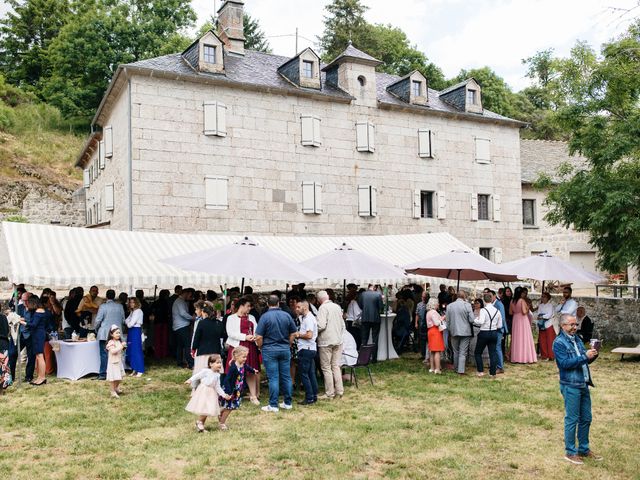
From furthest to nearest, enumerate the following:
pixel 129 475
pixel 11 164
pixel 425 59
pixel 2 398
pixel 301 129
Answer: pixel 425 59 → pixel 11 164 → pixel 301 129 → pixel 2 398 → pixel 129 475

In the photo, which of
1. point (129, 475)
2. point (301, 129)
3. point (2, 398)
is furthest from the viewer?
point (301, 129)

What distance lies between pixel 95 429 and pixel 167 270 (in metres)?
4.16

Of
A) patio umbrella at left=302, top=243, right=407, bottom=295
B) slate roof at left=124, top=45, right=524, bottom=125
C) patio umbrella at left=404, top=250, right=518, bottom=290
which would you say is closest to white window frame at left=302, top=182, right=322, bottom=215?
slate roof at left=124, top=45, right=524, bottom=125

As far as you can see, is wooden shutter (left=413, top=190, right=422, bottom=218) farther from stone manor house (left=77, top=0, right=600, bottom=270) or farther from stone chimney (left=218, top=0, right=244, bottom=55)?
stone chimney (left=218, top=0, right=244, bottom=55)

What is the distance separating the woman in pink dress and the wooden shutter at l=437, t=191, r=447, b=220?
1182 cm

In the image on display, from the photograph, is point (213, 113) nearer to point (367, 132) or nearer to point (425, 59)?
point (367, 132)

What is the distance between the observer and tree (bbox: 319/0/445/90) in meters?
41.3

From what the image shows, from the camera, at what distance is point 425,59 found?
41.6 m

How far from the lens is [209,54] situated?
1992cm

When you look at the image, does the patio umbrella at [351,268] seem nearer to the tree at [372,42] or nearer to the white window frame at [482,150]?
the white window frame at [482,150]

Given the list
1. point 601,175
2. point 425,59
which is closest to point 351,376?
point 601,175

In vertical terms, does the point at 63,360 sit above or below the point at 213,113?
below

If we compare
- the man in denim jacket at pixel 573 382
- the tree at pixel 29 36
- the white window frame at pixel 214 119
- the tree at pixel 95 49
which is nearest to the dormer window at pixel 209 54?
the white window frame at pixel 214 119

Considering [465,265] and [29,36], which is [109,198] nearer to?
[465,265]
